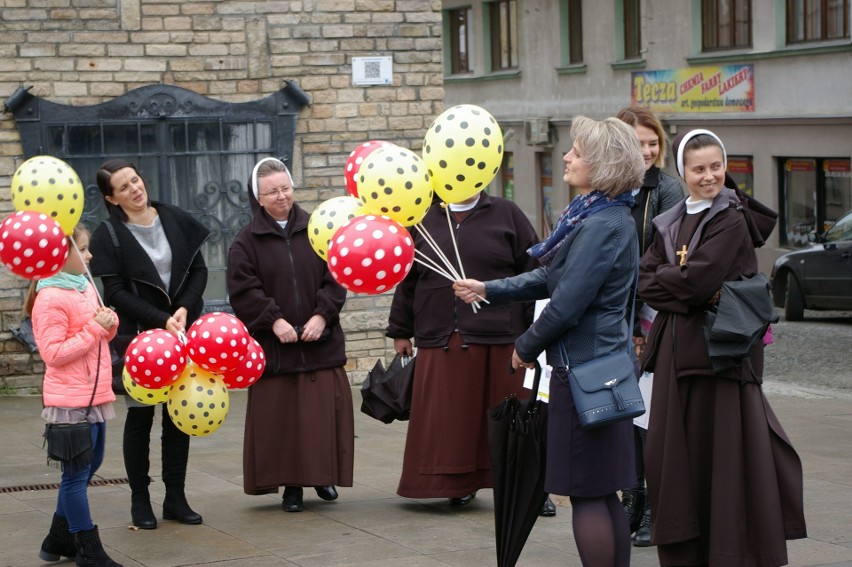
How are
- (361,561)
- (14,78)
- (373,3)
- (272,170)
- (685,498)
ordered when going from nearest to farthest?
(685,498), (361,561), (272,170), (14,78), (373,3)

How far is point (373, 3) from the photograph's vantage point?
12195mm

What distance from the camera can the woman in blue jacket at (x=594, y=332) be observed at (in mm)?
5176

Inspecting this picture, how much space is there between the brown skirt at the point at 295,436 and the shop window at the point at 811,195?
58.1 feet

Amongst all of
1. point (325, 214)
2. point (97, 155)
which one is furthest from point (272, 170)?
point (97, 155)

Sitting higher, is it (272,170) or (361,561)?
(272,170)

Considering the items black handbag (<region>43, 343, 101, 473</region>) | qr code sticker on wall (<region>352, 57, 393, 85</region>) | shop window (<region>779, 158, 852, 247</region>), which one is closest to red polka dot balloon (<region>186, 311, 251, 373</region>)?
black handbag (<region>43, 343, 101, 473</region>)

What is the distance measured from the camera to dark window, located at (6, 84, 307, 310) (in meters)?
11.6

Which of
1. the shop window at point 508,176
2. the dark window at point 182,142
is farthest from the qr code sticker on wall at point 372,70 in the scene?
the shop window at point 508,176

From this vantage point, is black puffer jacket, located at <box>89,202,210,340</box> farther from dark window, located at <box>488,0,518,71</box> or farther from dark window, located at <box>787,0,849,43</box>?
dark window, located at <box>488,0,518,71</box>

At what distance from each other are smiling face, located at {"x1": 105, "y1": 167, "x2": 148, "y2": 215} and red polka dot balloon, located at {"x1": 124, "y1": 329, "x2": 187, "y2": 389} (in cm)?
77

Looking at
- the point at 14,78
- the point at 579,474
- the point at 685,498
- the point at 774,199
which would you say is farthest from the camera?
the point at 774,199

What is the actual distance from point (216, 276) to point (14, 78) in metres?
2.33

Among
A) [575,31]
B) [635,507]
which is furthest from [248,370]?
[575,31]

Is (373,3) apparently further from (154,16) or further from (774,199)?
(774,199)
